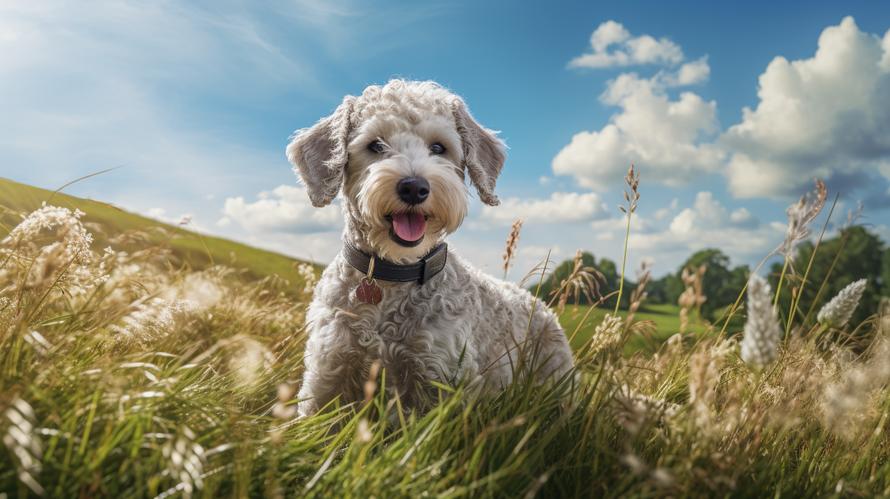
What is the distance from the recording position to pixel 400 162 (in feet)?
13.3

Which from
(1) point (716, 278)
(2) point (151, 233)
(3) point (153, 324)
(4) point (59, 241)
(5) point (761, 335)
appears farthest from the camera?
(1) point (716, 278)

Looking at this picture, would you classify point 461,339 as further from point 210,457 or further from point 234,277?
point 234,277

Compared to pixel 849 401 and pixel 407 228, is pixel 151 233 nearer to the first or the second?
pixel 407 228

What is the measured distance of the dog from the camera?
4125 millimetres

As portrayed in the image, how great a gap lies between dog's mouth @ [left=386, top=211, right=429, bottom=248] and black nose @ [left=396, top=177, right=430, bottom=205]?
5.7 inches

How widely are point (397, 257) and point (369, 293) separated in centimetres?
32

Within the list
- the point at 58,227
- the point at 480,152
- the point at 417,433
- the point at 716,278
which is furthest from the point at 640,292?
the point at 716,278

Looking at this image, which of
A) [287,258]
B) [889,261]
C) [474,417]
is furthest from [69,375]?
[889,261]

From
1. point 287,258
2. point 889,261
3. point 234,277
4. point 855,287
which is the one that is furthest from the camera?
point 889,261

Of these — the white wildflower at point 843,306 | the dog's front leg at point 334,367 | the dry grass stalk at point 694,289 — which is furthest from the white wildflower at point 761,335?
the dog's front leg at point 334,367

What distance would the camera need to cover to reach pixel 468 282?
15.6ft

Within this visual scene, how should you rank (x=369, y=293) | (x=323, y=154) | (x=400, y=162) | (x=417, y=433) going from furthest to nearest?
(x=323, y=154) < (x=369, y=293) < (x=400, y=162) < (x=417, y=433)

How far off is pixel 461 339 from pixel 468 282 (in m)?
0.57

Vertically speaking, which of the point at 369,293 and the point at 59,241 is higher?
the point at 59,241
